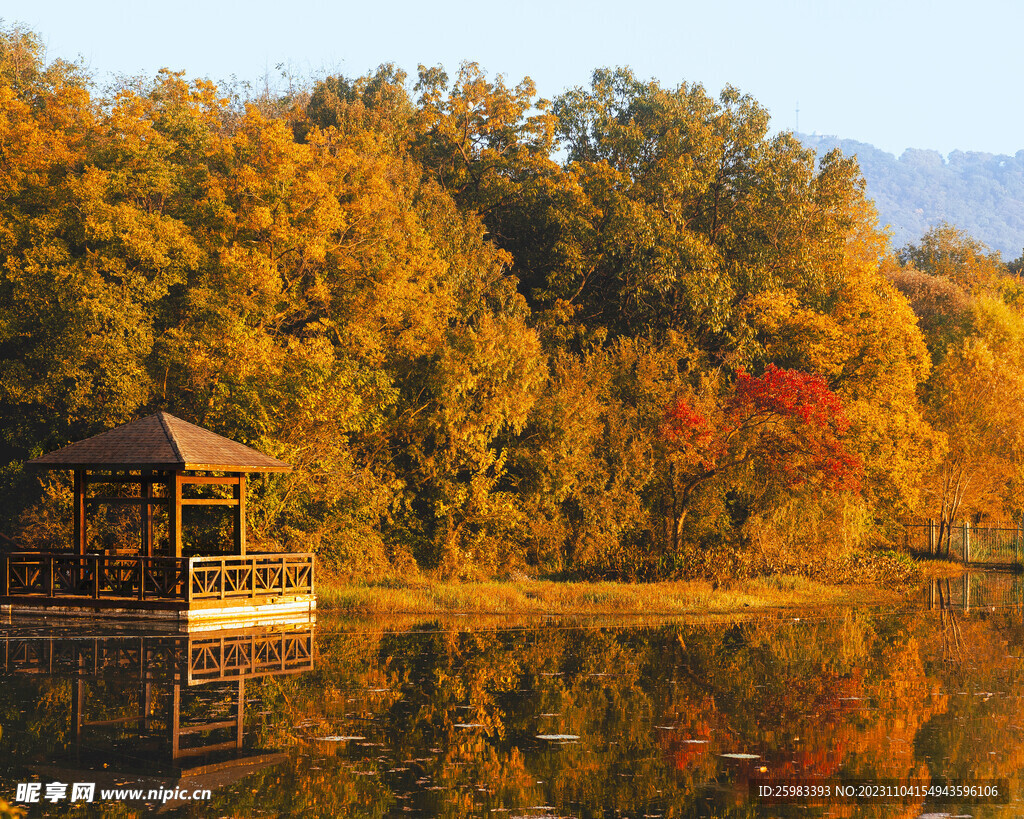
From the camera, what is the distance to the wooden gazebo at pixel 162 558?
74.7 ft

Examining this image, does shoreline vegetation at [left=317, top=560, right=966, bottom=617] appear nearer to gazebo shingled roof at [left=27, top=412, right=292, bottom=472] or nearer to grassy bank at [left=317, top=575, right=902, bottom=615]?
grassy bank at [left=317, top=575, right=902, bottom=615]

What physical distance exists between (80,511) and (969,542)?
1407 inches

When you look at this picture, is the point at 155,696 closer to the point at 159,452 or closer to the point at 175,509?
the point at 159,452

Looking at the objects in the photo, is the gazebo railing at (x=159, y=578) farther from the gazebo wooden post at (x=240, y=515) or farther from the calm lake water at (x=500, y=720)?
the calm lake water at (x=500, y=720)

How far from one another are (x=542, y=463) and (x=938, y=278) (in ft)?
91.7

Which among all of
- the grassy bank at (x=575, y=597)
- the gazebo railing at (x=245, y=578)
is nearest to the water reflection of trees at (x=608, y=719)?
the gazebo railing at (x=245, y=578)

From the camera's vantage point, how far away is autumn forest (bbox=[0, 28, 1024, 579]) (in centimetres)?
2814

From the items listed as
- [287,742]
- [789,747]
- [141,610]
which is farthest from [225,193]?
[789,747]

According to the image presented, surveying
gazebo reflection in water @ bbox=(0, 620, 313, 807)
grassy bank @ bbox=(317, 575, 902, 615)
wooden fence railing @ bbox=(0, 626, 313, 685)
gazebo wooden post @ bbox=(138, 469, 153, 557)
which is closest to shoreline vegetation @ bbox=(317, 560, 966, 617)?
grassy bank @ bbox=(317, 575, 902, 615)

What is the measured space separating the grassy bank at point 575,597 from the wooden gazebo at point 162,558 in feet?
6.86

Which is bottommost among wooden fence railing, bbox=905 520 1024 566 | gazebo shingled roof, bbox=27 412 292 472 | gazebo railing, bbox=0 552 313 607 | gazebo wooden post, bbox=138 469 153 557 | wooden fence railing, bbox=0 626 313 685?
wooden fence railing, bbox=905 520 1024 566

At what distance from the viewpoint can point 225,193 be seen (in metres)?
29.9

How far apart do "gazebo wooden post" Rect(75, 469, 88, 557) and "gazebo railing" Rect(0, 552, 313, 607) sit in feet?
1.20

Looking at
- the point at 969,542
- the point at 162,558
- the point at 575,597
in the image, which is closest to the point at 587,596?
the point at 575,597
